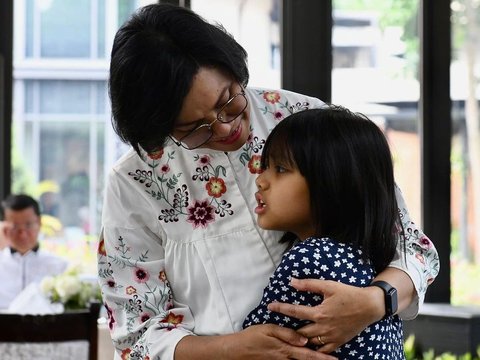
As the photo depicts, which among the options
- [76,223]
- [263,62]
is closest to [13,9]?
[76,223]

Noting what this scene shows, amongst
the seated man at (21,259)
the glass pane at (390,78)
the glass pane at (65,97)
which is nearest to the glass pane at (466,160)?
the glass pane at (390,78)

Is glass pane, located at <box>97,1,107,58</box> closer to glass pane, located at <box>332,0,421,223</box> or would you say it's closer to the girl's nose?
glass pane, located at <box>332,0,421,223</box>

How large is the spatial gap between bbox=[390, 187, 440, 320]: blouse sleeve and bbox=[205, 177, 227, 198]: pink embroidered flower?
0.31 metres

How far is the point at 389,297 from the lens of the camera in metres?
1.63

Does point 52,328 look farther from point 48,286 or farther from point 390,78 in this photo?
point 390,78

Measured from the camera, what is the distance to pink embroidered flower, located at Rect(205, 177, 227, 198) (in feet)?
6.13

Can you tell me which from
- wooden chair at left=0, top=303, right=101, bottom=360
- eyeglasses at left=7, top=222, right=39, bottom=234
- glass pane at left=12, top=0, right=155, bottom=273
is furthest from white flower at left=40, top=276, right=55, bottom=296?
eyeglasses at left=7, top=222, right=39, bottom=234

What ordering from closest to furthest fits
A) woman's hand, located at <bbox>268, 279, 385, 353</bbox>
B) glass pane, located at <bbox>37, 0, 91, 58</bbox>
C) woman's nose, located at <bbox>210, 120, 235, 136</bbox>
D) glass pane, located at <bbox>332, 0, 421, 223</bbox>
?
woman's hand, located at <bbox>268, 279, 385, 353</bbox> < woman's nose, located at <bbox>210, 120, 235, 136</bbox> < glass pane, located at <bbox>332, 0, 421, 223</bbox> < glass pane, located at <bbox>37, 0, 91, 58</bbox>

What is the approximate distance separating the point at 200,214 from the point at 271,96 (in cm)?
26

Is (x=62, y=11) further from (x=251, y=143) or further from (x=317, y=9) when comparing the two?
(x=251, y=143)

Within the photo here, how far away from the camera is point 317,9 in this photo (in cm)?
437

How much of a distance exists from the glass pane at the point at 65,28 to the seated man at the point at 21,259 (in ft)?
2.65

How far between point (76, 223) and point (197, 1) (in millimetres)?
1539

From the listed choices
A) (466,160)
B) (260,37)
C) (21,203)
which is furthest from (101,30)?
(466,160)
